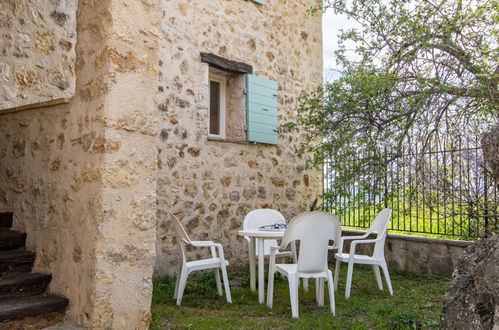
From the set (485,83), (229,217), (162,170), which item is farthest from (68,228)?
(485,83)

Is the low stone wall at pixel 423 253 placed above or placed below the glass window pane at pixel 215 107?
below

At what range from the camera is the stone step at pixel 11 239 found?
3.44 metres

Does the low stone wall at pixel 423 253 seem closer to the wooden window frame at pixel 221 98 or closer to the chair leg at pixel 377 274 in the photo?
the chair leg at pixel 377 274

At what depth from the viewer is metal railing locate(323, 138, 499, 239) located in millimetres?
4980

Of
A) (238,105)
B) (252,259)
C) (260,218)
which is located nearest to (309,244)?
(252,259)

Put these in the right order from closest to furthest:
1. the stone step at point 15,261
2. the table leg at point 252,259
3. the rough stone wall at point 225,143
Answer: the stone step at point 15,261, the table leg at point 252,259, the rough stone wall at point 225,143

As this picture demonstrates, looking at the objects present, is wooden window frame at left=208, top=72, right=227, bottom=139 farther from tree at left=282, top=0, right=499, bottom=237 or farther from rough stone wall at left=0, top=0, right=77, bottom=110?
rough stone wall at left=0, top=0, right=77, bottom=110

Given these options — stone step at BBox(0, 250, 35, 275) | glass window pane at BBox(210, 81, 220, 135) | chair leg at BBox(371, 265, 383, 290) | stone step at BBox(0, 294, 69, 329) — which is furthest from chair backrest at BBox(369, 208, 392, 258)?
stone step at BBox(0, 250, 35, 275)

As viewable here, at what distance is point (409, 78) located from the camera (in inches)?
200

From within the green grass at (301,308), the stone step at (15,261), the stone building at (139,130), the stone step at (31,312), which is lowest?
the green grass at (301,308)

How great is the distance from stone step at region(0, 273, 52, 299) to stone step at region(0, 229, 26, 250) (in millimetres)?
349

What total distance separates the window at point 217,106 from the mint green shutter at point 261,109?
0.39 metres

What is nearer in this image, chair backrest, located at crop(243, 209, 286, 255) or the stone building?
the stone building

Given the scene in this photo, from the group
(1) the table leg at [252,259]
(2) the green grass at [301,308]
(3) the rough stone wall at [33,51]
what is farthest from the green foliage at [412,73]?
(3) the rough stone wall at [33,51]
